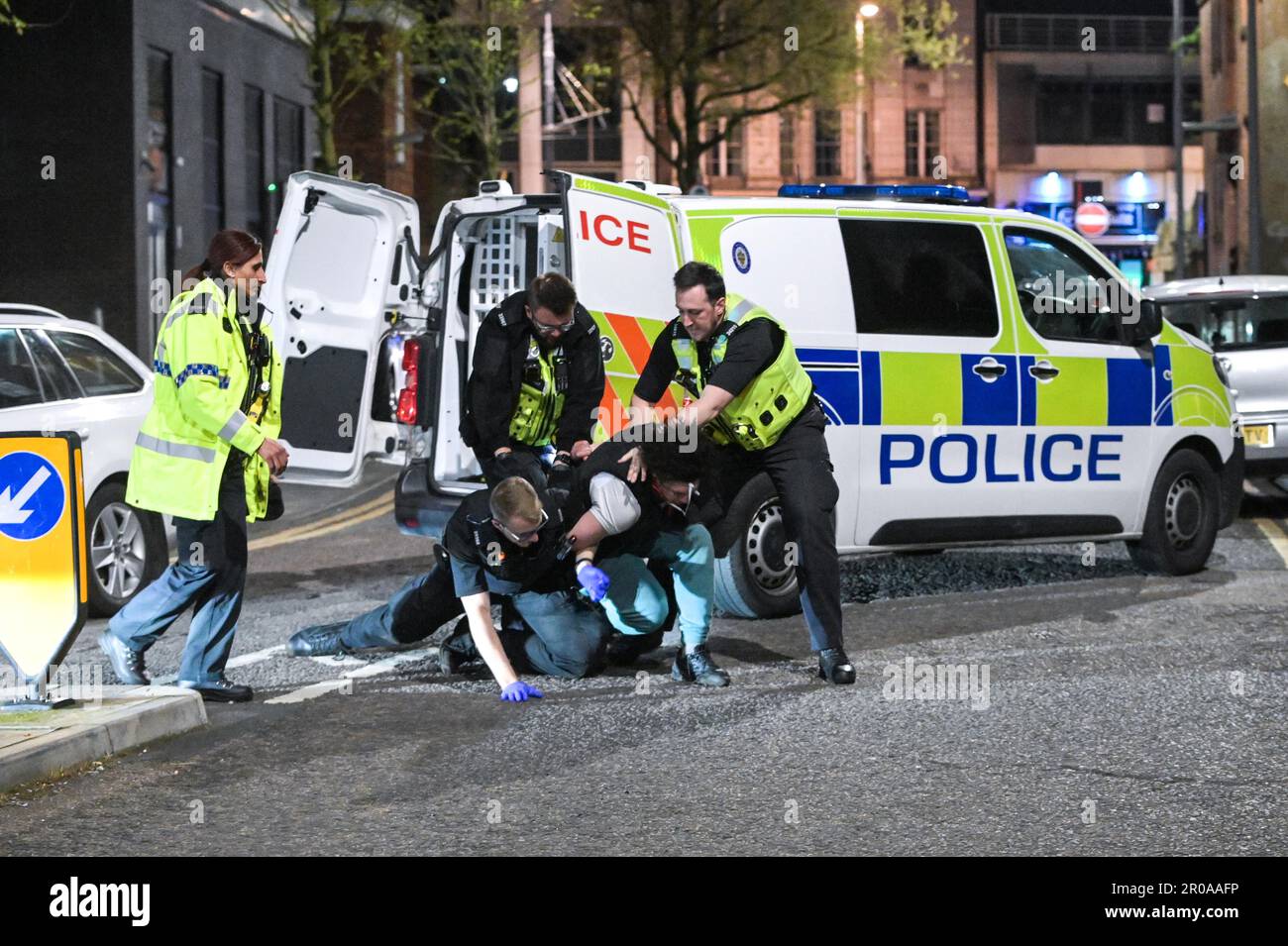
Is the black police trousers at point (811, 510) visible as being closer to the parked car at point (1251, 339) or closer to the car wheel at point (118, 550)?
the car wheel at point (118, 550)

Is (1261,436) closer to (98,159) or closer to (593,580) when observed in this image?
(593,580)

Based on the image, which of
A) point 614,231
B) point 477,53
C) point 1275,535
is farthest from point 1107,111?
point 614,231

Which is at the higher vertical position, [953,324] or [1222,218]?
[1222,218]

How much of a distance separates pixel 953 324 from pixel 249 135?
25.6m

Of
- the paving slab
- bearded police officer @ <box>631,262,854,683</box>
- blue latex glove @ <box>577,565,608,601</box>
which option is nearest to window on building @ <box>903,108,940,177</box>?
bearded police officer @ <box>631,262,854,683</box>

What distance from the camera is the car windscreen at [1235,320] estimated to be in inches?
597

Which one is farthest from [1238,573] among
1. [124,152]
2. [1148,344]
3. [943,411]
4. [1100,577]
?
[124,152]

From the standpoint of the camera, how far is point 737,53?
42.0 meters

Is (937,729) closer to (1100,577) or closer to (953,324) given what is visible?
(953,324)

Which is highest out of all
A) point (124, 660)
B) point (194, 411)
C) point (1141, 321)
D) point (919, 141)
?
point (919, 141)

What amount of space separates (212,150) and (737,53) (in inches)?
526

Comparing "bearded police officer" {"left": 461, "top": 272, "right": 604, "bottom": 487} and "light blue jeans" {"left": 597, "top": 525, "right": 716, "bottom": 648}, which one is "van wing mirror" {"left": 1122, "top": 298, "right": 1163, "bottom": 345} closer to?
"bearded police officer" {"left": 461, "top": 272, "right": 604, "bottom": 487}

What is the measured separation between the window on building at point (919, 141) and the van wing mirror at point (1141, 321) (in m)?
59.5
